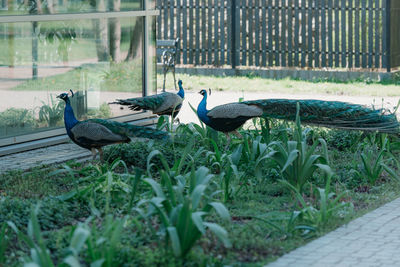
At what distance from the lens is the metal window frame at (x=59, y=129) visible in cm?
1005

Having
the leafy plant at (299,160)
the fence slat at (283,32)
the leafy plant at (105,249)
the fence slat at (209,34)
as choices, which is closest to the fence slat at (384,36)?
the fence slat at (283,32)

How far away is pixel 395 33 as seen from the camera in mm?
17859

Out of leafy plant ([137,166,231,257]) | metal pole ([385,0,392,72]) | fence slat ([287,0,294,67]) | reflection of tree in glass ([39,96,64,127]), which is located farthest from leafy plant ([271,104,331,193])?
fence slat ([287,0,294,67])

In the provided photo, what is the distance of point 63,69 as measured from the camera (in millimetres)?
10930

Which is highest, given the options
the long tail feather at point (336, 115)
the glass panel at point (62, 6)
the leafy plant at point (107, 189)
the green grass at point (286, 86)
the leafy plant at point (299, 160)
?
the glass panel at point (62, 6)

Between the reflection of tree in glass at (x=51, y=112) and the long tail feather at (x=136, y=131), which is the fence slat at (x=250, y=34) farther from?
the long tail feather at (x=136, y=131)

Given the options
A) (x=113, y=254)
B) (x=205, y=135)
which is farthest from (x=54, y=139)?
(x=113, y=254)

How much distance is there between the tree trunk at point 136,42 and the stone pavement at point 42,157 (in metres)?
2.21

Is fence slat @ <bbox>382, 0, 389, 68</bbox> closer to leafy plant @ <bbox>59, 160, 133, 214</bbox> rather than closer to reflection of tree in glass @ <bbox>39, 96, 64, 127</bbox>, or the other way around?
reflection of tree in glass @ <bbox>39, 96, 64, 127</bbox>

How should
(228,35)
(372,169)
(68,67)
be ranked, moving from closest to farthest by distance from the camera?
(372,169) < (68,67) < (228,35)

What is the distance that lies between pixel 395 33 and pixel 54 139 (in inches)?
390

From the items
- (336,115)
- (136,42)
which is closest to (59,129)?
(136,42)

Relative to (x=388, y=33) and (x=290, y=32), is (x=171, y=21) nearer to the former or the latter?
(x=290, y=32)

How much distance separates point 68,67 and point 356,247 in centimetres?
621
